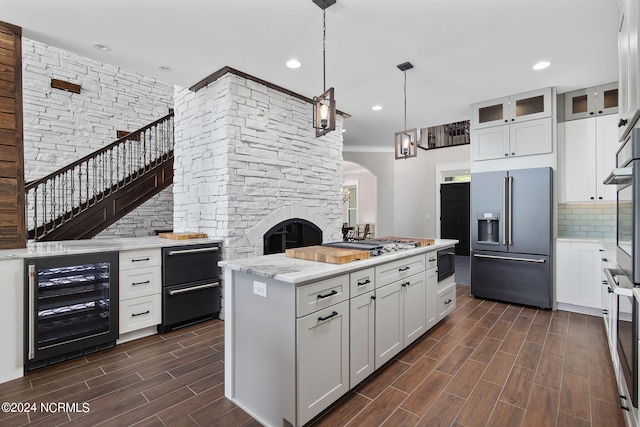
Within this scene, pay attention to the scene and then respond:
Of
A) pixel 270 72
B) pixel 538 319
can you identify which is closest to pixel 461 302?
pixel 538 319

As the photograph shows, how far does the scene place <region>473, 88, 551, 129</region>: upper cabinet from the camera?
158 inches

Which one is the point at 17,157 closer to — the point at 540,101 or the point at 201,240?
the point at 201,240

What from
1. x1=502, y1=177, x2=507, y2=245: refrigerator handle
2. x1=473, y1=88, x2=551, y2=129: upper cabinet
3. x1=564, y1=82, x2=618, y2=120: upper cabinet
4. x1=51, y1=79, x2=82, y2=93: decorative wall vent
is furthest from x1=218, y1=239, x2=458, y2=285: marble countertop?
x1=51, y1=79, x2=82, y2=93: decorative wall vent

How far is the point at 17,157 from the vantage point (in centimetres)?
266

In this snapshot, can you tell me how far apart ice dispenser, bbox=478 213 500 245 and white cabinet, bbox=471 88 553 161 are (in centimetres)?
82

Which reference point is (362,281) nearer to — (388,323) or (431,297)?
(388,323)

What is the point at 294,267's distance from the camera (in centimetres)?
193

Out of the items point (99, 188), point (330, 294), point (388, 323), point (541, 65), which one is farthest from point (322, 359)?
point (99, 188)

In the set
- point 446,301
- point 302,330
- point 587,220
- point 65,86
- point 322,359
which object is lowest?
point 446,301

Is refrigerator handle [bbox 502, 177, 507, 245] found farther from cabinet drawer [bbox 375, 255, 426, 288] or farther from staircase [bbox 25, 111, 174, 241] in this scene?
staircase [bbox 25, 111, 174, 241]

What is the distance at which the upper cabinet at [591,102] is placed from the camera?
379 cm

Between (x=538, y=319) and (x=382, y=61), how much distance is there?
11.2ft

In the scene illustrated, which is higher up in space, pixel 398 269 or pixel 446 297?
pixel 398 269

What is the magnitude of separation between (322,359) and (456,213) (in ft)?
24.5
